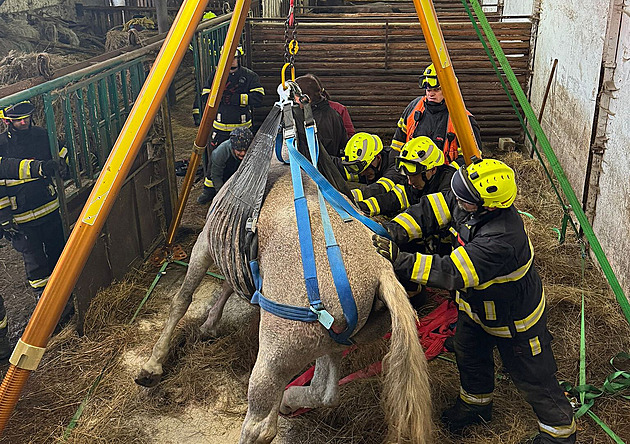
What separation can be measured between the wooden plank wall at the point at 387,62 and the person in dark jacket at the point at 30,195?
5.22 metres

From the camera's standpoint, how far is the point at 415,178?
4516 millimetres

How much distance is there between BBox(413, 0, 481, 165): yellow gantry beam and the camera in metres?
3.74

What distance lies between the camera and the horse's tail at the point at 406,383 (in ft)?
9.41

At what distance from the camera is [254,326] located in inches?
191

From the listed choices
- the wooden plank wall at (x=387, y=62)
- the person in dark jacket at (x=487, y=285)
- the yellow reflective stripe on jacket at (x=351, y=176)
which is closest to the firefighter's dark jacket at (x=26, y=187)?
the yellow reflective stripe on jacket at (x=351, y=176)

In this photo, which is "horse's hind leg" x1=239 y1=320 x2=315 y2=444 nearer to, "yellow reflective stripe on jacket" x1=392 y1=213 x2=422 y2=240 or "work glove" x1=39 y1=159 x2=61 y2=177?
"yellow reflective stripe on jacket" x1=392 y1=213 x2=422 y2=240

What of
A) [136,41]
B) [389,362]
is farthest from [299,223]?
[136,41]

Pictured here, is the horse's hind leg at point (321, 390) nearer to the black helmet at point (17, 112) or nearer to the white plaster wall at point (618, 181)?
the black helmet at point (17, 112)

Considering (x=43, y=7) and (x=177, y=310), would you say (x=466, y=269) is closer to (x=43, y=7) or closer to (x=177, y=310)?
(x=177, y=310)

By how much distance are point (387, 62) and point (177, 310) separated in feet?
21.4

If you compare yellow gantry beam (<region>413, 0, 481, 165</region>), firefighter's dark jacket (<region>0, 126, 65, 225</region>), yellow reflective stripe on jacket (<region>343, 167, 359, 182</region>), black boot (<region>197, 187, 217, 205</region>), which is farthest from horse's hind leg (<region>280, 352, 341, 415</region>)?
black boot (<region>197, 187, 217, 205</region>)

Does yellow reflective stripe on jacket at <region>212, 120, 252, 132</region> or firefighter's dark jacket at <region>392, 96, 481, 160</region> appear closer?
firefighter's dark jacket at <region>392, 96, 481, 160</region>

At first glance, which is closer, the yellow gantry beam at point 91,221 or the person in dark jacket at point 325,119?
the yellow gantry beam at point 91,221

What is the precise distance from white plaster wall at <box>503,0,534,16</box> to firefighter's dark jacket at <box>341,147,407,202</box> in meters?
6.32
